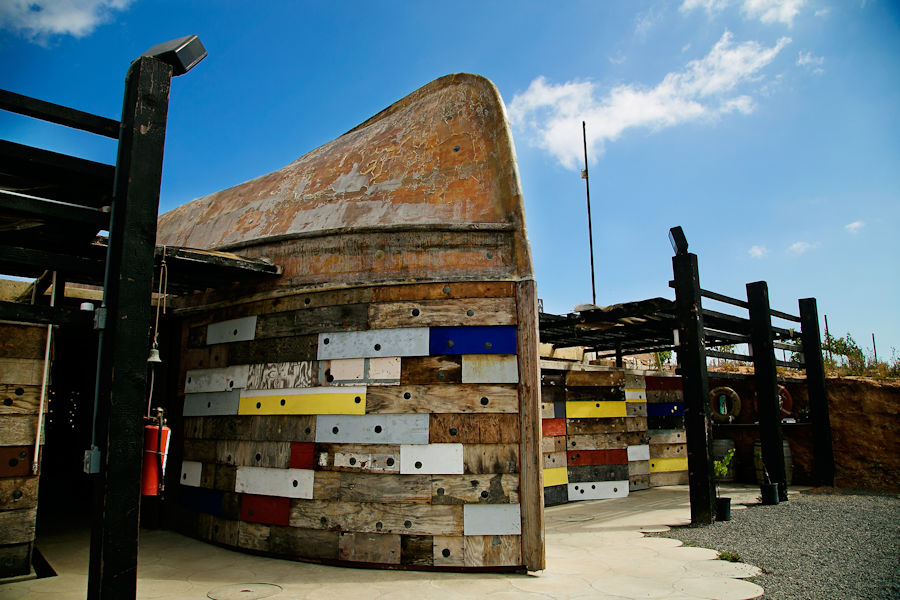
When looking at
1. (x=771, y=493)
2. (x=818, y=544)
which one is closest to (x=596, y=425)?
(x=771, y=493)

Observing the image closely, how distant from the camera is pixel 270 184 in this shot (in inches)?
327

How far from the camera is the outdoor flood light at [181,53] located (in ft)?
13.8

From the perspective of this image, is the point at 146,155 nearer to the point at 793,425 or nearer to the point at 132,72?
the point at 132,72

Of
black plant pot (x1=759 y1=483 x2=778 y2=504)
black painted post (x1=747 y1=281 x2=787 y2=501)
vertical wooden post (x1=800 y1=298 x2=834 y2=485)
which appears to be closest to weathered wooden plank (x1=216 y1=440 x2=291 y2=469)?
black plant pot (x1=759 y1=483 x2=778 y2=504)

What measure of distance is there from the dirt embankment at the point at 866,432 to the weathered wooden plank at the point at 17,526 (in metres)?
13.7

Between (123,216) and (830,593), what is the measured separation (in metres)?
6.40

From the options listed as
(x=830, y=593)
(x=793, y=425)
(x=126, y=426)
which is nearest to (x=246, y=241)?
(x=126, y=426)

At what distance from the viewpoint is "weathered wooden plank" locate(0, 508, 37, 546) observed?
4.86 meters

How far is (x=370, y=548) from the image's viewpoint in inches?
216

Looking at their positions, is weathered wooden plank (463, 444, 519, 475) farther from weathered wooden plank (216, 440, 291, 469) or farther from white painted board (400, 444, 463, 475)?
weathered wooden plank (216, 440, 291, 469)

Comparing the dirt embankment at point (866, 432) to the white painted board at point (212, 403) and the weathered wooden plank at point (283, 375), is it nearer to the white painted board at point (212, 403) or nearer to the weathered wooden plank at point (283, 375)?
the weathered wooden plank at point (283, 375)

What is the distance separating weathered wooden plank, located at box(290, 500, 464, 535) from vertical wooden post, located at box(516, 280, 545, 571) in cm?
66

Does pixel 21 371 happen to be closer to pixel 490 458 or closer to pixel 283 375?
pixel 283 375

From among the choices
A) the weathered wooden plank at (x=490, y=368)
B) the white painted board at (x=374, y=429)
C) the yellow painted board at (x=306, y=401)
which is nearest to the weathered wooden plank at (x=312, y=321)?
the yellow painted board at (x=306, y=401)
